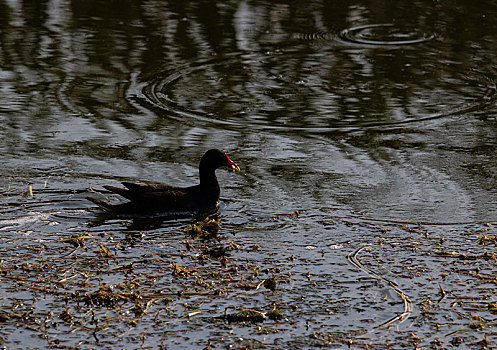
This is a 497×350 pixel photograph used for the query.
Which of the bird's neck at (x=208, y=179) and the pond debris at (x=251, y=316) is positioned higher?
the pond debris at (x=251, y=316)

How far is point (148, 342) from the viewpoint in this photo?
19.7 feet

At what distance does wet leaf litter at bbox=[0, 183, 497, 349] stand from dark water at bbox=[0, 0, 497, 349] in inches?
0.8

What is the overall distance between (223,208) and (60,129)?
3.20 meters

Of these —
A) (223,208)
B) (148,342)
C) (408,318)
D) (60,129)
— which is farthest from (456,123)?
(148,342)

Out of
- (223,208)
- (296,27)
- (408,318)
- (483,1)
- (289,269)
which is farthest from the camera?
(483,1)

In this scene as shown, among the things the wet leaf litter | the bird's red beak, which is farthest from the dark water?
the bird's red beak

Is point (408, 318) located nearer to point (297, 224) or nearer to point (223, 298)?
point (223, 298)

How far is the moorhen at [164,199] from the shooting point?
28.8ft

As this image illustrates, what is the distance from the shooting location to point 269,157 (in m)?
10.5

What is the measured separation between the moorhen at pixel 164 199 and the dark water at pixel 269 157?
0.21 meters

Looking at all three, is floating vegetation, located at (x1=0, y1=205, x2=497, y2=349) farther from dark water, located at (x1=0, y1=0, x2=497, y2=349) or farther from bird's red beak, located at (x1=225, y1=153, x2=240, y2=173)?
bird's red beak, located at (x1=225, y1=153, x2=240, y2=173)

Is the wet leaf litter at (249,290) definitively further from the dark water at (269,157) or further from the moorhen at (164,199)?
the moorhen at (164,199)

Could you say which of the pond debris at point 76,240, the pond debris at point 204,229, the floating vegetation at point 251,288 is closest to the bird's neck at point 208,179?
the pond debris at point 204,229

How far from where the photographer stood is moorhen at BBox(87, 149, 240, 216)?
879 cm
